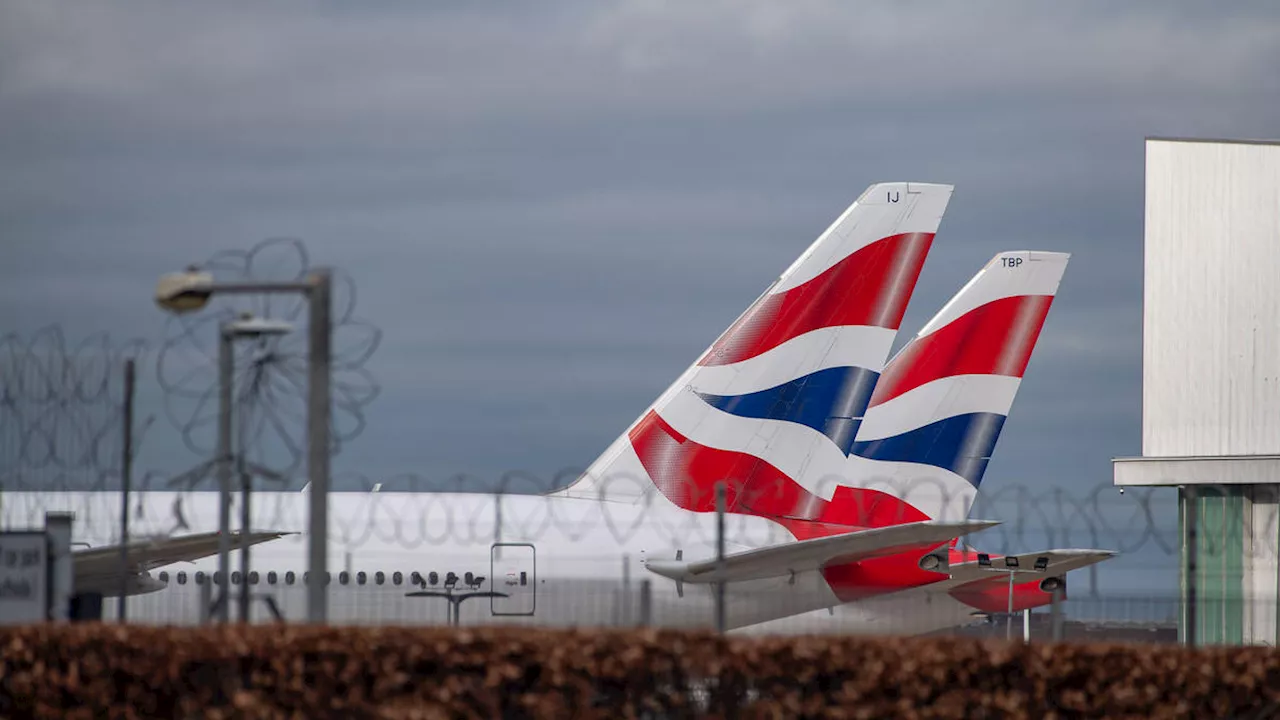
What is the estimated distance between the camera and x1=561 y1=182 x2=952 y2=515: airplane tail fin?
81.8 ft

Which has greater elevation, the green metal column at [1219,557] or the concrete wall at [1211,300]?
the concrete wall at [1211,300]

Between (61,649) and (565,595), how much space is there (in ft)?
28.0

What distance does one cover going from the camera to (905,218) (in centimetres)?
2627

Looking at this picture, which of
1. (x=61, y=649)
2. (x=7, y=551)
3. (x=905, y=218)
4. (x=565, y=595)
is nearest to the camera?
(x=61, y=649)

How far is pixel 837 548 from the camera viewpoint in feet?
64.1

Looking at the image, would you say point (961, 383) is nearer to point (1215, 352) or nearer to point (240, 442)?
point (1215, 352)

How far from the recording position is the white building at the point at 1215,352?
2978 cm

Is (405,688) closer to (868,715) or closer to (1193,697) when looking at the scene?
(868,715)

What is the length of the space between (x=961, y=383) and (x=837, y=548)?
937cm

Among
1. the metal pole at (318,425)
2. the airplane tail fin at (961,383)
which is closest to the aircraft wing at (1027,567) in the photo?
the airplane tail fin at (961,383)

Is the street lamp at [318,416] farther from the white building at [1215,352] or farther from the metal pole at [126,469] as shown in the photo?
the white building at [1215,352]

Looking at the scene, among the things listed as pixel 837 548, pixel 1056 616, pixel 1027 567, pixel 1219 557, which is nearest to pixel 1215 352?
pixel 1219 557

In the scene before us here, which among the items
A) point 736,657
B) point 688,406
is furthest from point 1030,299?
point 736,657

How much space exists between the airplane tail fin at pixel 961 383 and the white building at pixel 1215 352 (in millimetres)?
3764
